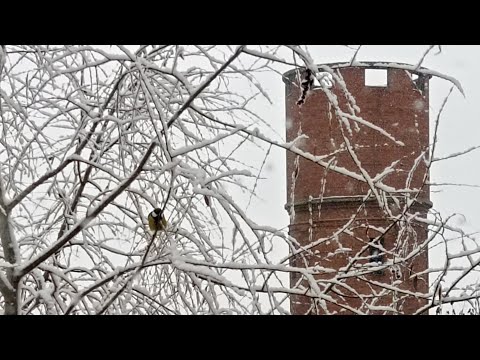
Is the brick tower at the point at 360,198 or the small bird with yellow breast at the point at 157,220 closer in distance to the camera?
the small bird with yellow breast at the point at 157,220

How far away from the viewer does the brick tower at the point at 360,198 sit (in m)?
1.62

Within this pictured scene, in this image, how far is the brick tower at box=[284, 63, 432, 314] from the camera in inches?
63.9

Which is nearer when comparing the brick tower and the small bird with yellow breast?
the small bird with yellow breast

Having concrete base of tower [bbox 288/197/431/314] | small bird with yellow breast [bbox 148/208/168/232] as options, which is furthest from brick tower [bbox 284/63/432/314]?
small bird with yellow breast [bbox 148/208/168/232]

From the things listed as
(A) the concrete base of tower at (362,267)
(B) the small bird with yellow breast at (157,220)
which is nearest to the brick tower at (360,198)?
(A) the concrete base of tower at (362,267)

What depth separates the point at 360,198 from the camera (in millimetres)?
2564

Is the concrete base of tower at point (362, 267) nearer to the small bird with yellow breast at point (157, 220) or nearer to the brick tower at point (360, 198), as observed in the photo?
the brick tower at point (360, 198)

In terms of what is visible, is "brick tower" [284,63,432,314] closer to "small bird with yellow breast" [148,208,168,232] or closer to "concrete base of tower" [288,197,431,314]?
"concrete base of tower" [288,197,431,314]

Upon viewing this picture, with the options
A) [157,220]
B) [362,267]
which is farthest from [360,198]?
[157,220]

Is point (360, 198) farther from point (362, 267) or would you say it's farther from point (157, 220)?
point (157, 220)
